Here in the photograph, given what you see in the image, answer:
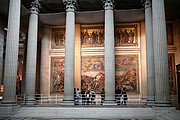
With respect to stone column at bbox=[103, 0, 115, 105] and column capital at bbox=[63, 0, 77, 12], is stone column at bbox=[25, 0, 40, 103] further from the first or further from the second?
stone column at bbox=[103, 0, 115, 105]

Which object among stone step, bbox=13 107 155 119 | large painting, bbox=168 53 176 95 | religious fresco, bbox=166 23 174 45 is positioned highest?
Result: religious fresco, bbox=166 23 174 45

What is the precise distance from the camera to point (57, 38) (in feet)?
72.7

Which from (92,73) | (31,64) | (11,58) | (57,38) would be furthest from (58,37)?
(11,58)

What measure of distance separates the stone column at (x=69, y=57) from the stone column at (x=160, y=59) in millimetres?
6659

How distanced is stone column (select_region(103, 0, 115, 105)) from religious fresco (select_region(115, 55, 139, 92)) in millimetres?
3644

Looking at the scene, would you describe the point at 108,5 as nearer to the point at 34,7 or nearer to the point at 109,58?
the point at 109,58

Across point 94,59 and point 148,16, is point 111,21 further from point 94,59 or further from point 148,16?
point 94,59

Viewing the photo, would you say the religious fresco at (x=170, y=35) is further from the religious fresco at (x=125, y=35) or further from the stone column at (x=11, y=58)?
the stone column at (x=11, y=58)

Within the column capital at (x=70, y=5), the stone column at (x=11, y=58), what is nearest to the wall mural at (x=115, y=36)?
the column capital at (x=70, y=5)

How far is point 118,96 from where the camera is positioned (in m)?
16.9

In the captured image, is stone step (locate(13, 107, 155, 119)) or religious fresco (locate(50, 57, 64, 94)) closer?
stone step (locate(13, 107, 155, 119))

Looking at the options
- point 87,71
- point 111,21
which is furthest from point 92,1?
point 87,71

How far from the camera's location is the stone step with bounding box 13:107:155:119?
13.0 m

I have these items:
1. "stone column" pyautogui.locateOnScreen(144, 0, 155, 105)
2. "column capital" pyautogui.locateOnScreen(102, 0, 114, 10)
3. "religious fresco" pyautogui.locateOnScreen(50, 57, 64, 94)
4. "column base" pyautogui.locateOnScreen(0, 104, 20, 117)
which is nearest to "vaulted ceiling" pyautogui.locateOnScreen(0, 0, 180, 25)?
"column capital" pyautogui.locateOnScreen(102, 0, 114, 10)
